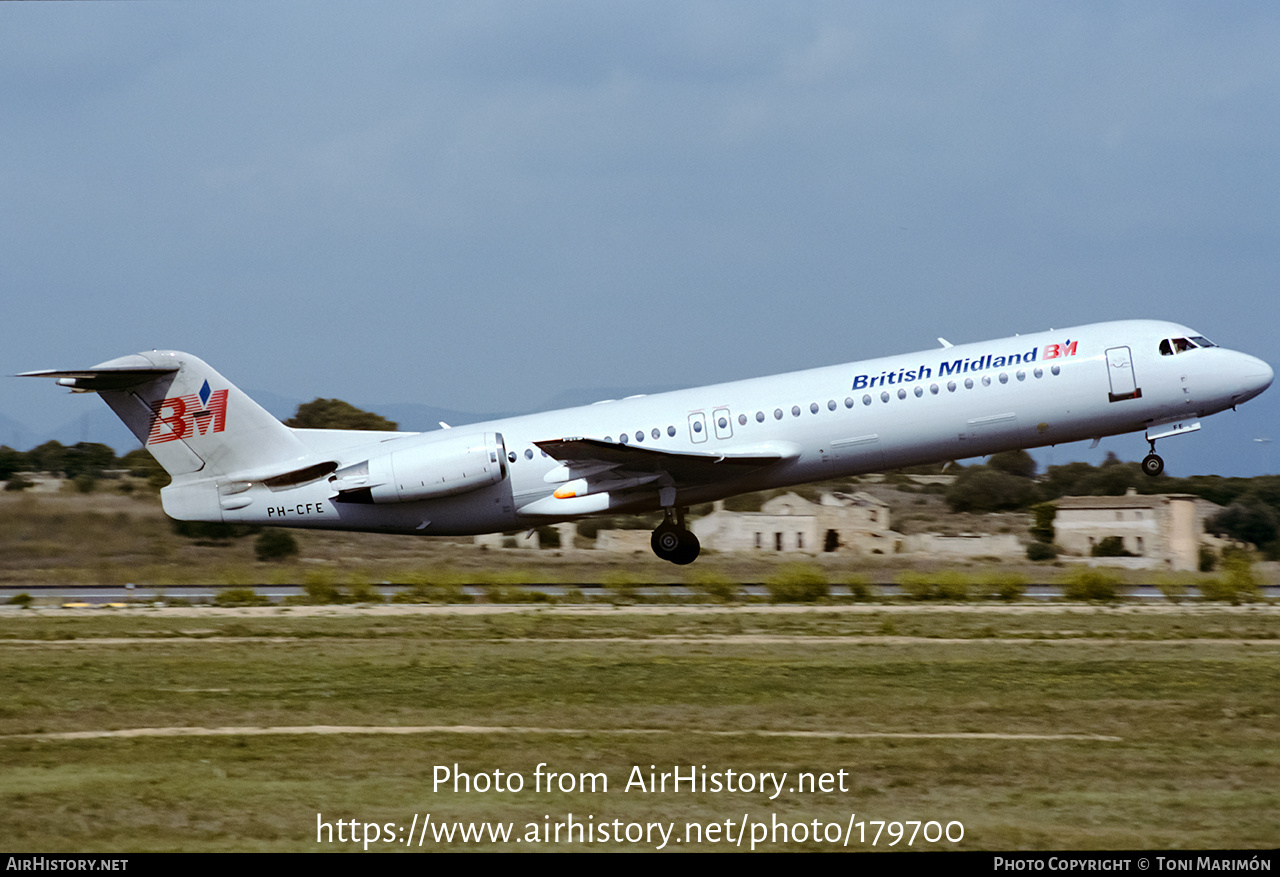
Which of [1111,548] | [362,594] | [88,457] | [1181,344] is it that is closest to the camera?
[1181,344]

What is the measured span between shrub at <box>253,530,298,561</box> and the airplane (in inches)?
420

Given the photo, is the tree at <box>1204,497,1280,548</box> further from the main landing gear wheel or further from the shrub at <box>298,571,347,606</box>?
the shrub at <box>298,571,347,606</box>

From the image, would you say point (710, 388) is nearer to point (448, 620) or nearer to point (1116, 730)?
point (448, 620)

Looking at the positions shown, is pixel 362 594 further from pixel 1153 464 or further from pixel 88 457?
pixel 88 457

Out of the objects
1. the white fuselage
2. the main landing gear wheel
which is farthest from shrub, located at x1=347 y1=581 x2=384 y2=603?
the main landing gear wheel

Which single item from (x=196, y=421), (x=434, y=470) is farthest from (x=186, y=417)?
(x=434, y=470)

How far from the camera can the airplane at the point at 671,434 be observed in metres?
22.5

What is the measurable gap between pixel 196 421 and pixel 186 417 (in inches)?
7.6

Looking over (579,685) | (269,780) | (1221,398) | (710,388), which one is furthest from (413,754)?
(1221,398)

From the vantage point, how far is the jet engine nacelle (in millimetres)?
23547

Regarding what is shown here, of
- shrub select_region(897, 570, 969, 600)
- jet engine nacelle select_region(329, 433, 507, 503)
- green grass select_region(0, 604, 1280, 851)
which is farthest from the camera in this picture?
shrub select_region(897, 570, 969, 600)

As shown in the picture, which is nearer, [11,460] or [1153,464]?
[1153,464]

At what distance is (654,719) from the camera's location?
13.1 meters

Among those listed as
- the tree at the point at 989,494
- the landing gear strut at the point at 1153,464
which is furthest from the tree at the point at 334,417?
the landing gear strut at the point at 1153,464
